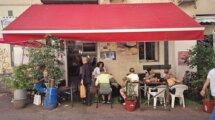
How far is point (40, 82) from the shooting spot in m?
10.6

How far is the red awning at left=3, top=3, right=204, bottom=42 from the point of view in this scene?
31.6 ft

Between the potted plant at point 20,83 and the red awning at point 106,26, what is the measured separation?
1.42 meters

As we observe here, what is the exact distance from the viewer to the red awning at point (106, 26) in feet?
31.6

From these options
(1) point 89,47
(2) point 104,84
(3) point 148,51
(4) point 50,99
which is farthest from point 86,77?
(3) point 148,51

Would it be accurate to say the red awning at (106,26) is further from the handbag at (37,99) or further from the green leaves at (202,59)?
the handbag at (37,99)

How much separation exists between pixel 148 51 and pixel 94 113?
493 cm

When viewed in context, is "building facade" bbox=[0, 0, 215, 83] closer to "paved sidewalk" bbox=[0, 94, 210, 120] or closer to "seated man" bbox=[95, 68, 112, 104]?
"seated man" bbox=[95, 68, 112, 104]

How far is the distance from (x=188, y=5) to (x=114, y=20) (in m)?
4.31

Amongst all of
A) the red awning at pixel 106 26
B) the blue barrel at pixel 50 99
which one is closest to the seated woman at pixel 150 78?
the red awning at pixel 106 26

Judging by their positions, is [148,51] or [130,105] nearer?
[130,105]

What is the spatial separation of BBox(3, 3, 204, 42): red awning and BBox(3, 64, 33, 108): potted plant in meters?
1.42

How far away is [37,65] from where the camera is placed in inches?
413

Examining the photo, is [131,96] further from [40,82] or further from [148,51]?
[148,51]

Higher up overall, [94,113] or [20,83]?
[20,83]
